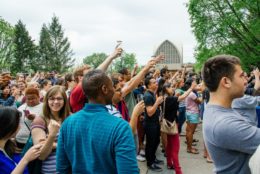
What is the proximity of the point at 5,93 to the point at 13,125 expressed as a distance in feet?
15.3

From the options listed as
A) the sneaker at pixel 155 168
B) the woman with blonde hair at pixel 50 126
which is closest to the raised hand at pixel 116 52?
the woman with blonde hair at pixel 50 126

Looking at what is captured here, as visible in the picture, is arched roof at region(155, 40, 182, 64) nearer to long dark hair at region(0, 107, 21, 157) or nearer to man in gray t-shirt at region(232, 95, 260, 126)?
man in gray t-shirt at region(232, 95, 260, 126)

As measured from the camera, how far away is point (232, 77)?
199 centimetres

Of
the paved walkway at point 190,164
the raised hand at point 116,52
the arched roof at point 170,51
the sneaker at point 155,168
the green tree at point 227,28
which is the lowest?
the paved walkway at point 190,164

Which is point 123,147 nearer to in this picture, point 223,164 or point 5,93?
point 223,164

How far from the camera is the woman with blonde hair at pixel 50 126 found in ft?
9.52

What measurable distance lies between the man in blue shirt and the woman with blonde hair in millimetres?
604

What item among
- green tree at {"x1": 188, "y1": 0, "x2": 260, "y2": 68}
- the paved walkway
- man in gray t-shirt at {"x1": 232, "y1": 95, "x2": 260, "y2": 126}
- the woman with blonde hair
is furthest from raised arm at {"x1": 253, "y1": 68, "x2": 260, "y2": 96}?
green tree at {"x1": 188, "y1": 0, "x2": 260, "y2": 68}

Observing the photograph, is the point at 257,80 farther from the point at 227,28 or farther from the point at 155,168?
the point at 227,28

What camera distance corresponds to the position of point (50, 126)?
281 cm

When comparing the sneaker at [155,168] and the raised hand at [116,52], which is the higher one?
the raised hand at [116,52]

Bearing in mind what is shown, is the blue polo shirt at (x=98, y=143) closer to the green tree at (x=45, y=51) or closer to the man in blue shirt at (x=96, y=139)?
the man in blue shirt at (x=96, y=139)

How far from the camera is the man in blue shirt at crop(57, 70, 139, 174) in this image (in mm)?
1969

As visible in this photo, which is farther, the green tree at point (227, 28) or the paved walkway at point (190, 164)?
the green tree at point (227, 28)
